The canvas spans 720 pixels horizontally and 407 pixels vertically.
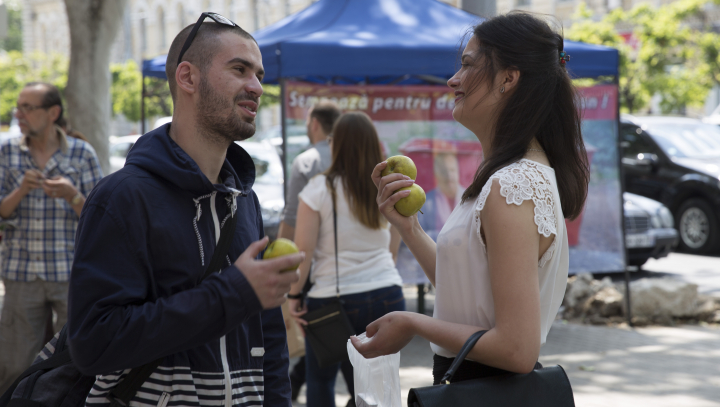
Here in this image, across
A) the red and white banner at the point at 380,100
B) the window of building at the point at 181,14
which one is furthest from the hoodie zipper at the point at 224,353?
the window of building at the point at 181,14

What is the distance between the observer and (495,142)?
203 centimetres

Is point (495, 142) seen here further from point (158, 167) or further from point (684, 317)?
point (684, 317)

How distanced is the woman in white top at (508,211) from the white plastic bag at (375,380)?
27cm

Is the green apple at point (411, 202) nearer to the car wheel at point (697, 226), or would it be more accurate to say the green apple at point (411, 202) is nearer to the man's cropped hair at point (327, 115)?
the man's cropped hair at point (327, 115)

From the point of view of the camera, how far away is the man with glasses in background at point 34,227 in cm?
411

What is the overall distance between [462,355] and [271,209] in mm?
6387

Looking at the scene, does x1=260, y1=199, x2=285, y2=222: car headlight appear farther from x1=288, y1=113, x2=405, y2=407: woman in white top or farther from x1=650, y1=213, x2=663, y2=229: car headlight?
x1=650, y1=213, x2=663, y2=229: car headlight

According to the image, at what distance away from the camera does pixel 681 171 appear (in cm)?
1115

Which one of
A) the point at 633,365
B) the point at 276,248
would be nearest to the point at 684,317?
the point at 633,365

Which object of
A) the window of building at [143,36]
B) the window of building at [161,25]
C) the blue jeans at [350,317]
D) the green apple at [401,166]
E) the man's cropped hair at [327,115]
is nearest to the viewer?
the green apple at [401,166]

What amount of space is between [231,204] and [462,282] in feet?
2.29

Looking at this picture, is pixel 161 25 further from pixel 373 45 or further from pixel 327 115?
pixel 327 115

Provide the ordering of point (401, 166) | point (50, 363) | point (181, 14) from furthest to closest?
point (181, 14), point (401, 166), point (50, 363)

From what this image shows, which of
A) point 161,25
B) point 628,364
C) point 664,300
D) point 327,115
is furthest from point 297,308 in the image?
point 161,25
